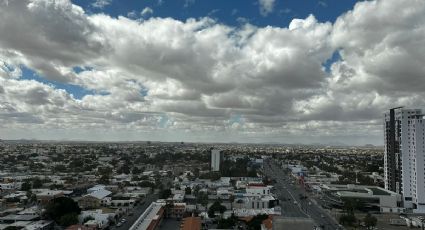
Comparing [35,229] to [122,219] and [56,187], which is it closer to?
[122,219]

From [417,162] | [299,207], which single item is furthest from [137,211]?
[417,162]

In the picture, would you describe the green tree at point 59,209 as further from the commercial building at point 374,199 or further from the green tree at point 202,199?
the commercial building at point 374,199

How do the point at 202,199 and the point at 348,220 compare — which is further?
the point at 202,199

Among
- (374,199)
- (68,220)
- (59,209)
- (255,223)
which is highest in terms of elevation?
(374,199)

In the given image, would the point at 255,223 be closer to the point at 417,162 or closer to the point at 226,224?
the point at 226,224

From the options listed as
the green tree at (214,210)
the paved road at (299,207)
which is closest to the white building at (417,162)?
the paved road at (299,207)

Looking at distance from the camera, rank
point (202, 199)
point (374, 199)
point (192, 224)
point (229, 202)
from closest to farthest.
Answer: point (192, 224), point (374, 199), point (202, 199), point (229, 202)

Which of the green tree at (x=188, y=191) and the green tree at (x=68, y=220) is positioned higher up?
the green tree at (x=188, y=191)

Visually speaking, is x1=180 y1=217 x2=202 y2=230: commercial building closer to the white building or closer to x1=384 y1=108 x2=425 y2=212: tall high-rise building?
the white building
